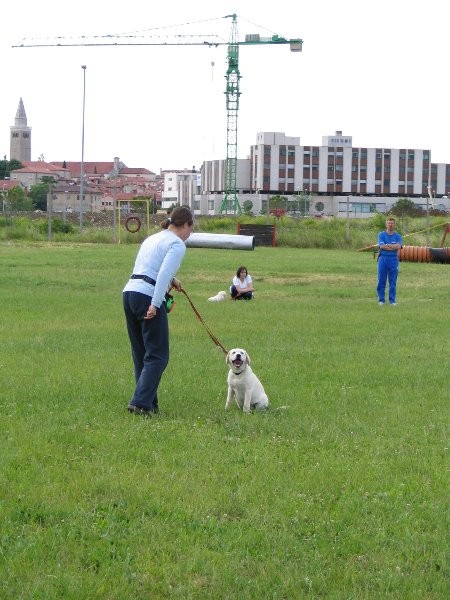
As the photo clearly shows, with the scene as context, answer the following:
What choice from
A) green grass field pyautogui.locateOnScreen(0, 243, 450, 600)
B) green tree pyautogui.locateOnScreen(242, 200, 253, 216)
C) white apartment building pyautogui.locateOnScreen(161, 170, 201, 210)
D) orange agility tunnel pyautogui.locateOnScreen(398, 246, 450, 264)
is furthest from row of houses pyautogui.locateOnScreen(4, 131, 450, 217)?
green grass field pyautogui.locateOnScreen(0, 243, 450, 600)

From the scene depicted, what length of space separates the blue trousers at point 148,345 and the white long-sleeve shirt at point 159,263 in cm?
10

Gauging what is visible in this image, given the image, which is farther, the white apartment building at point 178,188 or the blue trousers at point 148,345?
the white apartment building at point 178,188

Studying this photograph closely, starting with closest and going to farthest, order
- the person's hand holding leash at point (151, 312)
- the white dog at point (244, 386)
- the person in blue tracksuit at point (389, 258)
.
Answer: the person's hand holding leash at point (151, 312), the white dog at point (244, 386), the person in blue tracksuit at point (389, 258)

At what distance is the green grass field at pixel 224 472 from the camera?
507cm

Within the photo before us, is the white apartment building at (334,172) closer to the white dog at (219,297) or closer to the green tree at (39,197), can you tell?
the green tree at (39,197)

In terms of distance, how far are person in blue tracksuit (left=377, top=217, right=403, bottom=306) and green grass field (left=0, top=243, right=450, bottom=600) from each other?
5.44m

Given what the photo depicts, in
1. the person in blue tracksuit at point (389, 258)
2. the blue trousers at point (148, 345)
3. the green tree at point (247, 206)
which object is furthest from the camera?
the green tree at point (247, 206)

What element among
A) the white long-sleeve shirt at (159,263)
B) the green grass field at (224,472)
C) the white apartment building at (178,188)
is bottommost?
the green grass field at (224,472)

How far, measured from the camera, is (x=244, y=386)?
9344mm

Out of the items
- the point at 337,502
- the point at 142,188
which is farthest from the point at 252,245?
the point at 142,188


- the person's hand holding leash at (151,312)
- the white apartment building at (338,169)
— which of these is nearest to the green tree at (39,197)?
the white apartment building at (338,169)

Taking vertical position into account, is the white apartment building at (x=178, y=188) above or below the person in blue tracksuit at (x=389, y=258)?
above

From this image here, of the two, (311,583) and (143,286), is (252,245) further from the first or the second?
(311,583)

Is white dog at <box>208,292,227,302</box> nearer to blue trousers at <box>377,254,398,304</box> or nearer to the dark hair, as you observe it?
blue trousers at <box>377,254,398,304</box>
